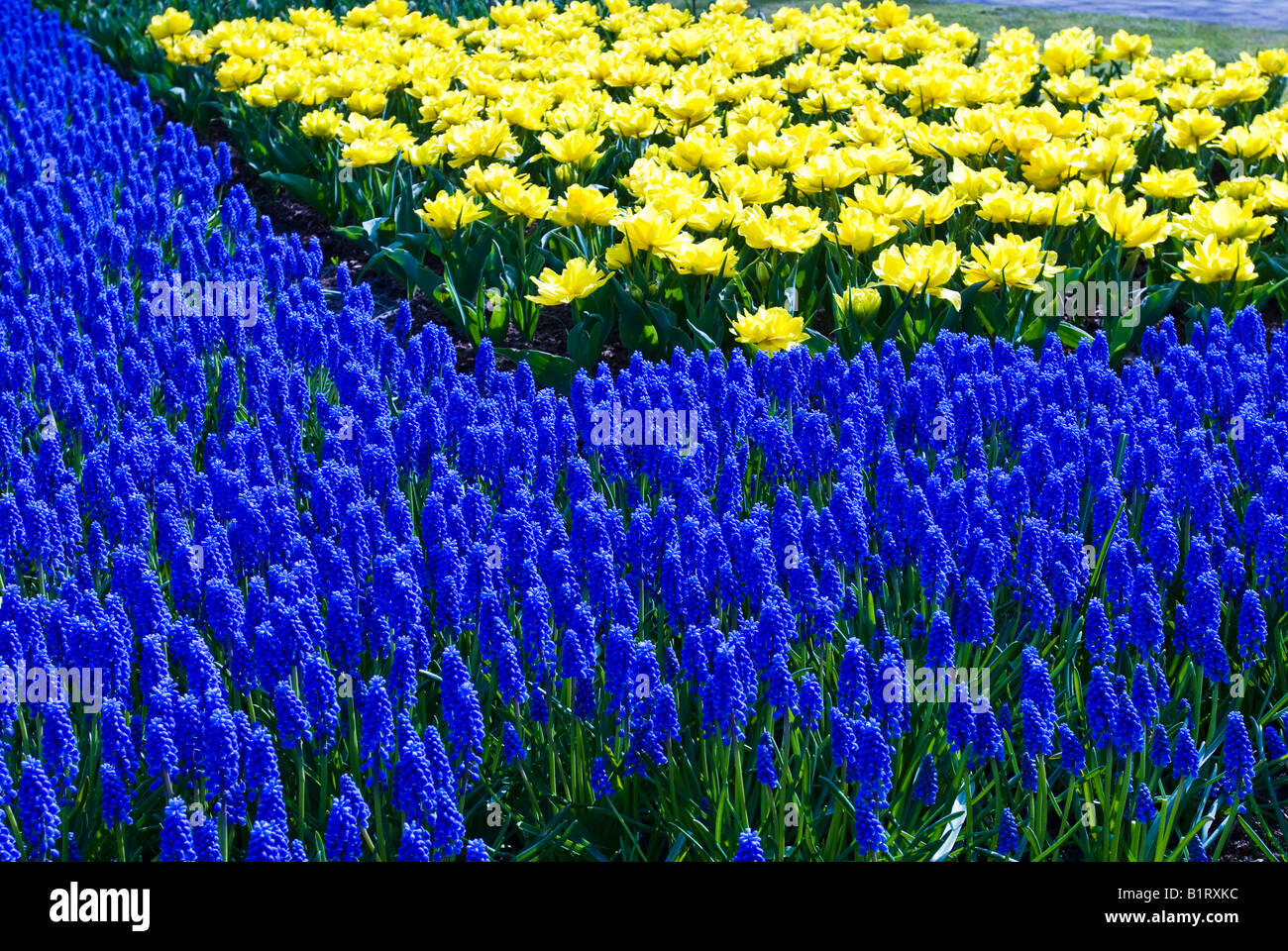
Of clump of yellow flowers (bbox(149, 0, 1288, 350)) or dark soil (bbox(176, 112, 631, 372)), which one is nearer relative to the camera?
clump of yellow flowers (bbox(149, 0, 1288, 350))

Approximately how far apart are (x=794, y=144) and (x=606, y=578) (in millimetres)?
3358

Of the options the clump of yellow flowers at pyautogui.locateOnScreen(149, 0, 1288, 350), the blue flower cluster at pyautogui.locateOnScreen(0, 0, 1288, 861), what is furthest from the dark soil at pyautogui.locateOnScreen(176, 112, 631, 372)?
the blue flower cluster at pyautogui.locateOnScreen(0, 0, 1288, 861)

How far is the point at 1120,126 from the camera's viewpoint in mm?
5734

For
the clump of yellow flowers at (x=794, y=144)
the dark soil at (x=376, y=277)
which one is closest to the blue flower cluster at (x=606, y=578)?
the clump of yellow flowers at (x=794, y=144)

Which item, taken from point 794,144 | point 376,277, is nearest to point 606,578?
point 794,144

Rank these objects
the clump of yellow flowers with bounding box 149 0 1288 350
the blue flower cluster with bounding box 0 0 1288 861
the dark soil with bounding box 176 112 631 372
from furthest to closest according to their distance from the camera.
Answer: the dark soil with bounding box 176 112 631 372, the clump of yellow flowers with bounding box 149 0 1288 350, the blue flower cluster with bounding box 0 0 1288 861

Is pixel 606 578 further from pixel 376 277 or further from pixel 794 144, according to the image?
pixel 376 277

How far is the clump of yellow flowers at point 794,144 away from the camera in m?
4.80

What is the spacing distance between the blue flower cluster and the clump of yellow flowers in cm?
74

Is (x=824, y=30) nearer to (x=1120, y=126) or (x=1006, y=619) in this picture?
(x=1120, y=126)

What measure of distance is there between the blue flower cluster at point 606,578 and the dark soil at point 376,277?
1016mm

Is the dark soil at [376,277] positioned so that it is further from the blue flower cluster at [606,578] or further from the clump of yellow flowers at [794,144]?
the blue flower cluster at [606,578]

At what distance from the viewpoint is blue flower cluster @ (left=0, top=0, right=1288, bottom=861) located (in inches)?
93.7

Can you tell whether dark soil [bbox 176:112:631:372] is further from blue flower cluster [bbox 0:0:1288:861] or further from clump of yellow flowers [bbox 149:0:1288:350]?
blue flower cluster [bbox 0:0:1288:861]
